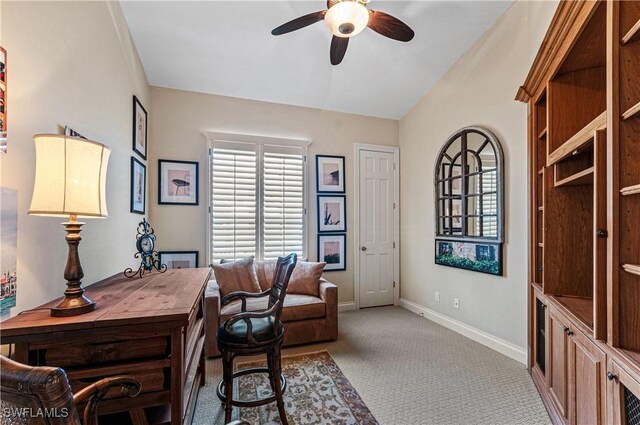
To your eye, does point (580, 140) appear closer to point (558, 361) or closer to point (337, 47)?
point (558, 361)

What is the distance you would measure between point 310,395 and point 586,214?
238 centimetres

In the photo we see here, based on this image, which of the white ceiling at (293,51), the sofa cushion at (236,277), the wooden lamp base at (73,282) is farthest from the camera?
the sofa cushion at (236,277)

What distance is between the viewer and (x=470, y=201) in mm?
3365

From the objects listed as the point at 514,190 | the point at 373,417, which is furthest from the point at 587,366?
the point at 514,190

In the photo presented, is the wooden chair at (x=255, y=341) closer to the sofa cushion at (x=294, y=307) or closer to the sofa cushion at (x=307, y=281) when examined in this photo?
the sofa cushion at (x=294, y=307)

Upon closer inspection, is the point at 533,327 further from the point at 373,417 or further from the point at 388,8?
the point at 388,8

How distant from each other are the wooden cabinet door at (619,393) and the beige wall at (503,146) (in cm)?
155

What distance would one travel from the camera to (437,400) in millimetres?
2188

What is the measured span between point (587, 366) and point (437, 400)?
1025 mm

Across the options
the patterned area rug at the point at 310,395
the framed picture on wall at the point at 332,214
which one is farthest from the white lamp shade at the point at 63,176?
the framed picture on wall at the point at 332,214

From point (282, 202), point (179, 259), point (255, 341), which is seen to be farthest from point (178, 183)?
point (255, 341)

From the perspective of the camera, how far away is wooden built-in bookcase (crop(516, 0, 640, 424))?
1280mm

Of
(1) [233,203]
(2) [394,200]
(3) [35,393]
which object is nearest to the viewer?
(3) [35,393]

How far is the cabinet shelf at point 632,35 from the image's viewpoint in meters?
1.20
